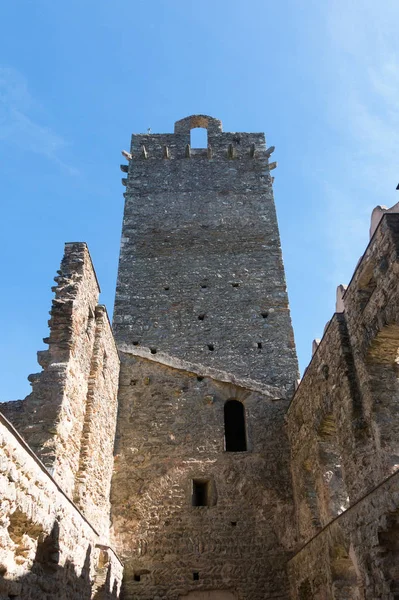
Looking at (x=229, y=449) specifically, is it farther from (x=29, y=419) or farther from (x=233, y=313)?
(x=29, y=419)

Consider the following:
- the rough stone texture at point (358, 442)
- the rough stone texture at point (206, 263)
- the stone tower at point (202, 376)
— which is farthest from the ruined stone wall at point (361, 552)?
the rough stone texture at point (206, 263)

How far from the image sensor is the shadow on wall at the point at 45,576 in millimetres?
3955

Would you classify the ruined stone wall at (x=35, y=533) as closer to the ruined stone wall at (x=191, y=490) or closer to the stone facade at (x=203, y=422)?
the stone facade at (x=203, y=422)

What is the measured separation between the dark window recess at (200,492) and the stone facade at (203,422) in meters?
0.05

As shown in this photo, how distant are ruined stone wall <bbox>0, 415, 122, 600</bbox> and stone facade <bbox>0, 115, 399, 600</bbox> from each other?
0.02 metres

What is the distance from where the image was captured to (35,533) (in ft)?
14.3

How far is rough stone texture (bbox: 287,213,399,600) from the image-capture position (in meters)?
5.04

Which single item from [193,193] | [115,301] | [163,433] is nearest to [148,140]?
[193,193]

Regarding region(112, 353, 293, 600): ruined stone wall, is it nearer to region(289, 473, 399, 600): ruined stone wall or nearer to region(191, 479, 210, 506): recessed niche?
region(191, 479, 210, 506): recessed niche

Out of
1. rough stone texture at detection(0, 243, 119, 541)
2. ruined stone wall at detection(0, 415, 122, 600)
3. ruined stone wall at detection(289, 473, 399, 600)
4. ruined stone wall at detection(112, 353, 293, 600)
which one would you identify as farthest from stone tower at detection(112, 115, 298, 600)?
ruined stone wall at detection(0, 415, 122, 600)

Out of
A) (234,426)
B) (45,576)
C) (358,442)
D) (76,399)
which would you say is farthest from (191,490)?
(45,576)

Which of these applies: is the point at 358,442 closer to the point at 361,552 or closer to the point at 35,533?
the point at 361,552

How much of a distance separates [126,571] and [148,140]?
1045 cm

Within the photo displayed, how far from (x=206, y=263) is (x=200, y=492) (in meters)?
4.93
